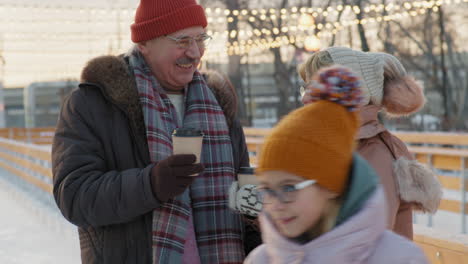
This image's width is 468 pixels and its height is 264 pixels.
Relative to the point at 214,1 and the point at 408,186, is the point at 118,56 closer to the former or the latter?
the point at 408,186

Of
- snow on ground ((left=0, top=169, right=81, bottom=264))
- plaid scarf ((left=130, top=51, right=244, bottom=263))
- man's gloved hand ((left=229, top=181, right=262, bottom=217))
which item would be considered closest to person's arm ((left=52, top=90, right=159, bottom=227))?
plaid scarf ((left=130, top=51, right=244, bottom=263))

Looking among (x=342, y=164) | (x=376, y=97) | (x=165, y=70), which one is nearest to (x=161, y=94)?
(x=165, y=70)

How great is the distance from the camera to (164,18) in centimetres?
234

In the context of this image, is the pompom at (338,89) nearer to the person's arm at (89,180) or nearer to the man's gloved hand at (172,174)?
the man's gloved hand at (172,174)

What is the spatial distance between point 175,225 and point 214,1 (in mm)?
21952

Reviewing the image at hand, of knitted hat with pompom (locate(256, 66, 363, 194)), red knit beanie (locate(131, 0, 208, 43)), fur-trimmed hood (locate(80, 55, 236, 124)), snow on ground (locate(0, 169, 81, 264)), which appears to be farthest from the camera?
snow on ground (locate(0, 169, 81, 264))

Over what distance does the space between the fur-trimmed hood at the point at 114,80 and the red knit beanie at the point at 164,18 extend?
130mm

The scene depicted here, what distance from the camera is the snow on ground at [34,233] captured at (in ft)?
21.3

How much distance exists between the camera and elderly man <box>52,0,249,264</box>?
208 centimetres

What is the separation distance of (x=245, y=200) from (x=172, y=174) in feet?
0.95

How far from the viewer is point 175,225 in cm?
214

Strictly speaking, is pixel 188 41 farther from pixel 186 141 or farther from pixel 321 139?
pixel 321 139

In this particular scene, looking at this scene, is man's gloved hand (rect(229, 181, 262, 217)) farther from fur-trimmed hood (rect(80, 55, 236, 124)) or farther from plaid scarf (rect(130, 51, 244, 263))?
fur-trimmed hood (rect(80, 55, 236, 124))

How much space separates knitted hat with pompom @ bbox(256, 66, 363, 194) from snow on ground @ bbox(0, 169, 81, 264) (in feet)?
16.5
